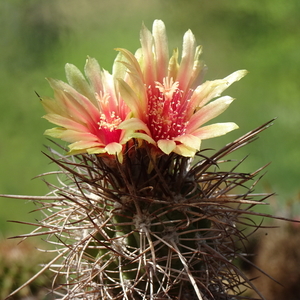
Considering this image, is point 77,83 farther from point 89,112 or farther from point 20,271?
point 20,271

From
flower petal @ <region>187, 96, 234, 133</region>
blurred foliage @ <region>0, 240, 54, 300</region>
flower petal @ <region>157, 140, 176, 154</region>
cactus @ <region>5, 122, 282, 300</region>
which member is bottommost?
blurred foliage @ <region>0, 240, 54, 300</region>

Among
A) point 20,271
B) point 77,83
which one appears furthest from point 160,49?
point 20,271

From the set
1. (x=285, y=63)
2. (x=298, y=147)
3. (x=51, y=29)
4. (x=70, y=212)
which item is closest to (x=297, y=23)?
(x=285, y=63)

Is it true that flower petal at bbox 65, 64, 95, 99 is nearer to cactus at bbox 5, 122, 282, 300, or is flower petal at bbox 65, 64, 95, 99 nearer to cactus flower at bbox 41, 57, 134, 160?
cactus flower at bbox 41, 57, 134, 160

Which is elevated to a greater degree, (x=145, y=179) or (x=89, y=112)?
(x=89, y=112)

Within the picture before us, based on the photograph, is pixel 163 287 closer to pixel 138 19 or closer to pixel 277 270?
pixel 277 270

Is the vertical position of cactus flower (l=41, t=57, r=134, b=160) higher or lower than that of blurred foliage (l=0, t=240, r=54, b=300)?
higher

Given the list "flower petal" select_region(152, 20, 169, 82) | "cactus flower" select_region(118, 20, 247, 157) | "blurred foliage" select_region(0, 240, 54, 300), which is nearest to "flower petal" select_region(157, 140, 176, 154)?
"cactus flower" select_region(118, 20, 247, 157)

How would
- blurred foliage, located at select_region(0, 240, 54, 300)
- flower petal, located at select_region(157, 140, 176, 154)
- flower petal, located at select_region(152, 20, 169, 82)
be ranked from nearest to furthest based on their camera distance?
1. flower petal, located at select_region(157, 140, 176, 154)
2. flower petal, located at select_region(152, 20, 169, 82)
3. blurred foliage, located at select_region(0, 240, 54, 300)
